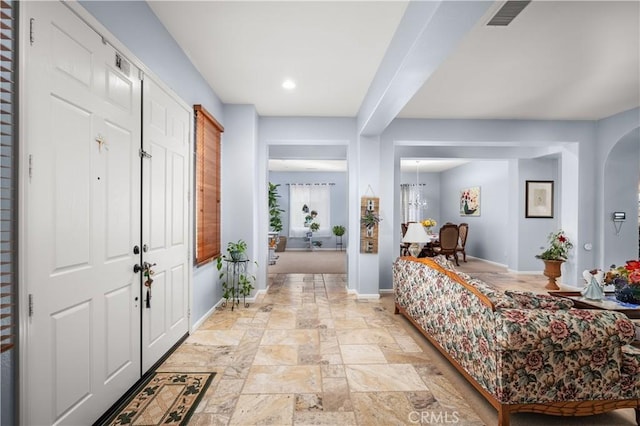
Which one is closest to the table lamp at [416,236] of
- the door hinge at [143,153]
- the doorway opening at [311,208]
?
the door hinge at [143,153]

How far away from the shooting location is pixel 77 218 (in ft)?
5.81

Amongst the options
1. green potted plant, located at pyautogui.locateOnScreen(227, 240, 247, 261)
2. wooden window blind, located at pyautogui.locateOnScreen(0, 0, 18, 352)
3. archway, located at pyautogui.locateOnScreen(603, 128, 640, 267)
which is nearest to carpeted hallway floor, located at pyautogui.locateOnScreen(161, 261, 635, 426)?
green potted plant, located at pyautogui.locateOnScreen(227, 240, 247, 261)

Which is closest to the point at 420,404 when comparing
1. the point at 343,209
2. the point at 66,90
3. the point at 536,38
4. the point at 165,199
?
the point at 165,199

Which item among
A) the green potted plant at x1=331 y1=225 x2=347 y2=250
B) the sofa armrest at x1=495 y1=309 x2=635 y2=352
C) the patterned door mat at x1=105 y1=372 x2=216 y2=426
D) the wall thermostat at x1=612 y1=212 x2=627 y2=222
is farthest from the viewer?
the green potted plant at x1=331 y1=225 x2=347 y2=250

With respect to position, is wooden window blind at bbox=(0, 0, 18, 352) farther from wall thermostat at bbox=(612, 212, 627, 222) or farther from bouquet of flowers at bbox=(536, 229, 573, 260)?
wall thermostat at bbox=(612, 212, 627, 222)

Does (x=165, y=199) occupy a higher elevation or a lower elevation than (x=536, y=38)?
lower

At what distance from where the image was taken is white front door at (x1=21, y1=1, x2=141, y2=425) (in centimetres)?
150

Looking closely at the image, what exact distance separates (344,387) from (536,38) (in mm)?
3399

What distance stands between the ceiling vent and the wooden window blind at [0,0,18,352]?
114 inches

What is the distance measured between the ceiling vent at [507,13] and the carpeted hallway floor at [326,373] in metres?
2.77

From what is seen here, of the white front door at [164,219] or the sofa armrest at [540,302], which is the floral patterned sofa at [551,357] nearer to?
the sofa armrest at [540,302]

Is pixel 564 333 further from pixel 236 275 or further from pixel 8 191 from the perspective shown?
pixel 236 275

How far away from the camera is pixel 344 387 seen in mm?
2377

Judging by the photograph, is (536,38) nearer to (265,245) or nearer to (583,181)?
(583,181)
